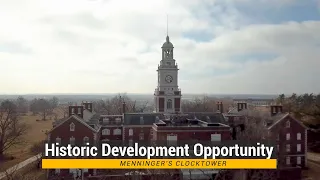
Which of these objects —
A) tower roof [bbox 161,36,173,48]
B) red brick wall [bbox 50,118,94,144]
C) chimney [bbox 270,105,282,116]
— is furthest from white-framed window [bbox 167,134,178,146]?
tower roof [bbox 161,36,173,48]

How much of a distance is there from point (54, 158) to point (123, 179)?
7.84 meters

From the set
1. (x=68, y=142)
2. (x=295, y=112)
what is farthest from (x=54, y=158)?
(x=295, y=112)

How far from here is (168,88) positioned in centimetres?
4894

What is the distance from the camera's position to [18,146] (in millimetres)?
54719

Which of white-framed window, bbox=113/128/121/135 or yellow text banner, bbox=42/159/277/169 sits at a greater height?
white-framed window, bbox=113/128/121/135

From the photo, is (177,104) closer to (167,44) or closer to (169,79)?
(169,79)

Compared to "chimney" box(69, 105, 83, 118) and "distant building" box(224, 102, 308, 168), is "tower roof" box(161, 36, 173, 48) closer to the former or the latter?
"chimney" box(69, 105, 83, 118)

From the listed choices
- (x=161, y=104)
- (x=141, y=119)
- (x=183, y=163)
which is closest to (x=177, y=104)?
(x=161, y=104)

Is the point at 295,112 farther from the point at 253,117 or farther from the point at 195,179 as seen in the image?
the point at 195,179

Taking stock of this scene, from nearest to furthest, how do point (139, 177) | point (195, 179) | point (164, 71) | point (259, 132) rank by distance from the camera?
point (139, 177) → point (195, 179) → point (259, 132) → point (164, 71)

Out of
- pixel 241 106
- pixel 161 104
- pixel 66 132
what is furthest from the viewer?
pixel 241 106

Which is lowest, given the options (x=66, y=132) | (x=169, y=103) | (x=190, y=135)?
(x=190, y=135)

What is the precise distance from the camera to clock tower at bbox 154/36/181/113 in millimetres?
48781

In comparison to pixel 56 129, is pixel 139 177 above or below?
below
